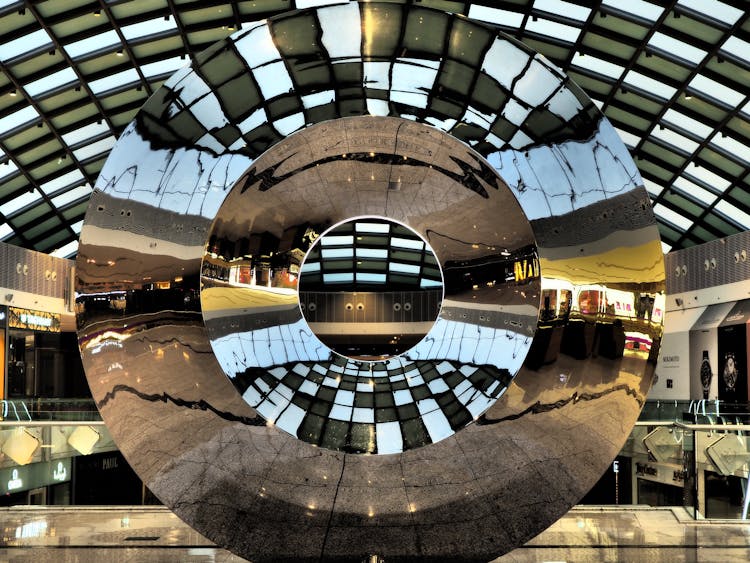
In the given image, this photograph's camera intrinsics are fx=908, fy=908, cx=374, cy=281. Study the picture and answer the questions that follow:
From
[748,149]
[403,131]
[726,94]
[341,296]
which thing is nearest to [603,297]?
[403,131]

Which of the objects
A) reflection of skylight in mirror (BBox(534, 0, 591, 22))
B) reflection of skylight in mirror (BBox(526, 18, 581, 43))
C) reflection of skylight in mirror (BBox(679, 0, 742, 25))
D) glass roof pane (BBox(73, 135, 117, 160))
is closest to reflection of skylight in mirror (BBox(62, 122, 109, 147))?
glass roof pane (BBox(73, 135, 117, 160))

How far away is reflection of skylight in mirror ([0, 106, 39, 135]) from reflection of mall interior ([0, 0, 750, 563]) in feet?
0.23

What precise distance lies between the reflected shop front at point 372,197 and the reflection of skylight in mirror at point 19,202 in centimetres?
3640

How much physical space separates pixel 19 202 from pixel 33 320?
524cm

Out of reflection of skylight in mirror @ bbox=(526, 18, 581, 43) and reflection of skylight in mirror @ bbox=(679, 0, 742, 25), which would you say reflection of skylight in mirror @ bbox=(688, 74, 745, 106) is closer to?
reflection of skylight in mirror @ bbox=(679, 0, 742, 25)

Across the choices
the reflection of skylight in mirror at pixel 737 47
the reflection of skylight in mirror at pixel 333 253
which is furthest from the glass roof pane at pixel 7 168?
the reflection of skylight in mirror at pixel 737 47

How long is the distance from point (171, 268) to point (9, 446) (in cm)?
943

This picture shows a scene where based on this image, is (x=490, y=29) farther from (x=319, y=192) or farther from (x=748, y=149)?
(x=748, y=149)

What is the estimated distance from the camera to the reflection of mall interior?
13.3 feet

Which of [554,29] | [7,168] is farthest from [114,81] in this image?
[554,29]

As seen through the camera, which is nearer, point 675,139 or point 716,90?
point 716,90

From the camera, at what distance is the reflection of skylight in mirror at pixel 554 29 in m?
30.8

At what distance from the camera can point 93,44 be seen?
30625 mm

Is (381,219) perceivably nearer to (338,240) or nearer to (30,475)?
(30,475)
